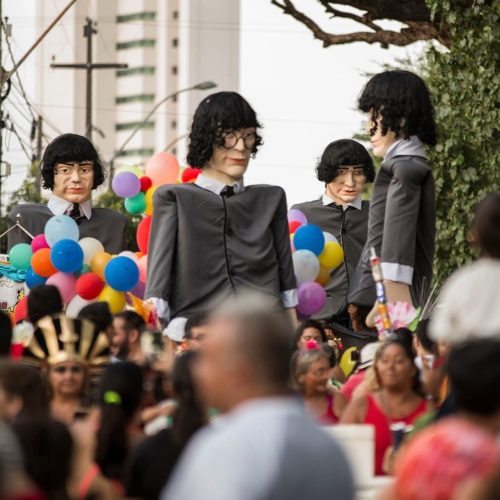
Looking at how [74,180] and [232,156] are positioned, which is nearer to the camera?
[232,156]

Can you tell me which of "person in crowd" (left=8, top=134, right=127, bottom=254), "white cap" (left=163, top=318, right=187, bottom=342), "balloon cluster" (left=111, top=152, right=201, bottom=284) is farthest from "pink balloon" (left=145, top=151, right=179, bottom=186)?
"white cap" (left=163, top=318, right=187, bottom=342)

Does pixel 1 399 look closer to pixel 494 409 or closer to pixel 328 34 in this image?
pixel 494 409

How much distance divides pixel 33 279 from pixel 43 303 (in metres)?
1.53

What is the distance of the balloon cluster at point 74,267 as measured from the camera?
11.9m

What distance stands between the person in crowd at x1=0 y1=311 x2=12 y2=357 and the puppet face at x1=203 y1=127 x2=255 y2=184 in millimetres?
2474

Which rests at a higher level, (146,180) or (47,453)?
(47,453)

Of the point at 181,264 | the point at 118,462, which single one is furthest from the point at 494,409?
the point at 181,264

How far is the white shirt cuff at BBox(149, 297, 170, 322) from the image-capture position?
11008 millimetres

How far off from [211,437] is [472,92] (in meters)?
14.8

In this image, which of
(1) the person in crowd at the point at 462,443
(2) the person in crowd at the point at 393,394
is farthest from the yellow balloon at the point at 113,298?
(1) the person in crowd at the point at 462,443

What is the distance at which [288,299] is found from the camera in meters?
11.4

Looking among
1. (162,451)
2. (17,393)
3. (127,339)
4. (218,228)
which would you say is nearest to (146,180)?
(218,228)

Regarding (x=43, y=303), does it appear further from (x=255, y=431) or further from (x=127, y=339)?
(x=255, y=431)

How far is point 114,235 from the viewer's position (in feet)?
42.9
